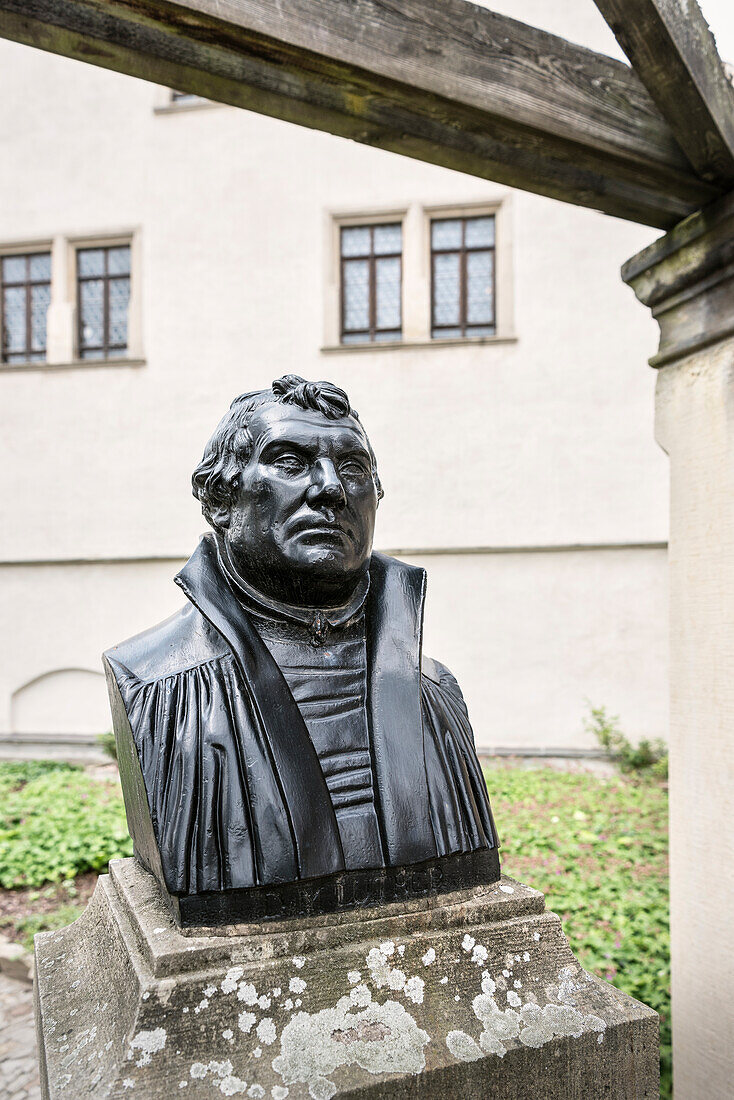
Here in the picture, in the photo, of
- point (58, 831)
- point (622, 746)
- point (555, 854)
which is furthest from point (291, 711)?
point (622, 746)

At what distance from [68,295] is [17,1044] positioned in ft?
26.4

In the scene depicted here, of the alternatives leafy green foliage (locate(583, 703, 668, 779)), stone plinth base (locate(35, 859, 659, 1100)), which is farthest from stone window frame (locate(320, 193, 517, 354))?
stone plinth base (locate(35, 859, 659, 1100))

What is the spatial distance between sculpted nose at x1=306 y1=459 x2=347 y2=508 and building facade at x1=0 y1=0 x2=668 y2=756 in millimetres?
6501

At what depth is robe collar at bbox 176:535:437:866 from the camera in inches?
63.8

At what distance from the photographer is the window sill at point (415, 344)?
8.37 m

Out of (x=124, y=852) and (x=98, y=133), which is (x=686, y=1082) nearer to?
(x=124, y=852)

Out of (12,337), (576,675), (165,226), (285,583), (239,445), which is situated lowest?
(576,675)

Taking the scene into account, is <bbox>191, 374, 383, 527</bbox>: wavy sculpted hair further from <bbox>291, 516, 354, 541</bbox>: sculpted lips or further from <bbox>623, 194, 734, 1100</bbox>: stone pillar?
<bbox>623, 194, 734, 1100</bbox>: stone pillar

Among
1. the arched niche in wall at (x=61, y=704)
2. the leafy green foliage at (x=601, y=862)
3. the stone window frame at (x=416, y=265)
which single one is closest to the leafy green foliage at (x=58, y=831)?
the arched niche in wall at (x=61, y=704)

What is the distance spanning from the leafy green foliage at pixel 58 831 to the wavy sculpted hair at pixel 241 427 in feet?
11.3

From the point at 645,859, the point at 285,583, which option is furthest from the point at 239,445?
the point at 645,859

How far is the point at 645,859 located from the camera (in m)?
4.96

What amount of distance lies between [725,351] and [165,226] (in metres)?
7.58

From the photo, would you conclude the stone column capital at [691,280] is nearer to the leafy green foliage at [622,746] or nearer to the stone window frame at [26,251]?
the leafy green foliage at [622,746]
